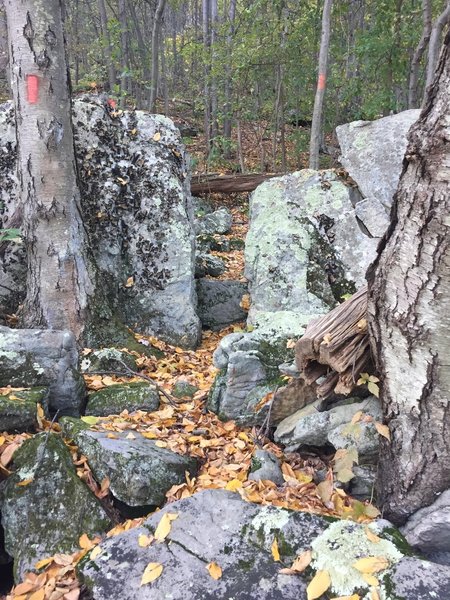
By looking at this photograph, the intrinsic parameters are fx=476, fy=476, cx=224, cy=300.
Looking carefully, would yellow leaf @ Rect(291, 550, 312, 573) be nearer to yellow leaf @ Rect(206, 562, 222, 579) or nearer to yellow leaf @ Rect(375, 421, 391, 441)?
yellow leaf @ Rect(206, 562, 222, 579)

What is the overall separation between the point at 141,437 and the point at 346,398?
147 centimetres

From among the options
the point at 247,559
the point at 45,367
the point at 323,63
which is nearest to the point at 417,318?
the point at 247,559

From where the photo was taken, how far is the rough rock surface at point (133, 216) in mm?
5574

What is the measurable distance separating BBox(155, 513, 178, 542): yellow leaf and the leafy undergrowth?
1.05 feet

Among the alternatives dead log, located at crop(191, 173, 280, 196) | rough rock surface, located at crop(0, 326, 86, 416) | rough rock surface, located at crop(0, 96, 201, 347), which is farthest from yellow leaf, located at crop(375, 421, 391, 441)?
dead log, located at crop(191, 173, 280, 196)

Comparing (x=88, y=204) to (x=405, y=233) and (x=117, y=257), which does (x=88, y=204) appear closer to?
(x=117, y=257)

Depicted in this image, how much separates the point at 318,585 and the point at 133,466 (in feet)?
4.41

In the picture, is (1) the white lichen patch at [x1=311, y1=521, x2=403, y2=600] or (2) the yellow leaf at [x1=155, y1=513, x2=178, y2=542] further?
(2) the yellow leaf at [x1=155, y1=513, x2=178, y2=542]

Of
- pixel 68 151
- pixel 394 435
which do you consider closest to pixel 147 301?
pixel 68 151

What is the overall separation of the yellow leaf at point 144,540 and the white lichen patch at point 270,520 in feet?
1.67

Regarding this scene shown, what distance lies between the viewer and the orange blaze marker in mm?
4484

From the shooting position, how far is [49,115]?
15.1 ft

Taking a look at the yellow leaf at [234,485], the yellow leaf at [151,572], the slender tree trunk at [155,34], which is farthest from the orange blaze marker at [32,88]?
the slender tree trunk at [155,34]

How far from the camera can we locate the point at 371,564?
2109 millimetres
